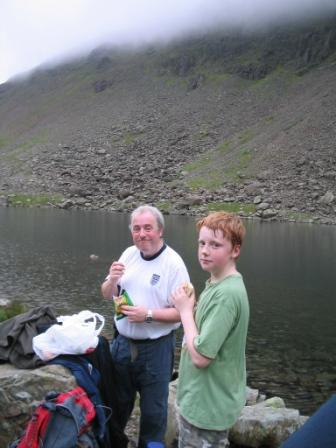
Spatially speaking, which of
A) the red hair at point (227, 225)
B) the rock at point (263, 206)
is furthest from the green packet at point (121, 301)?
the rock at point (263, 206)

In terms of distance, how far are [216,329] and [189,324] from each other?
0.36 metres

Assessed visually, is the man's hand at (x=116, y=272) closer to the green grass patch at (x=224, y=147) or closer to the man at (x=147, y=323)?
the man at (x=147, y=323)

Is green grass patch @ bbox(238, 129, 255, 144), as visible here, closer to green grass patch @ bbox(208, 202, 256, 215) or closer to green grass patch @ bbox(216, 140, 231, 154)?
green grass patch @ bbox(216, 140, 231, 154)

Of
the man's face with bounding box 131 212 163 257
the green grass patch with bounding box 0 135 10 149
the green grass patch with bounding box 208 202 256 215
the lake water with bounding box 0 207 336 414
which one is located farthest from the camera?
the green grass patch with bounding box 0 135 10 149

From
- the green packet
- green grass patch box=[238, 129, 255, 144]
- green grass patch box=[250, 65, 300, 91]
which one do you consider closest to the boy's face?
the green packet

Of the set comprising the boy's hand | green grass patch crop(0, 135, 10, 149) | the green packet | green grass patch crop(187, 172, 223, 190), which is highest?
green grass patch crop(0, 135, 10, 149)

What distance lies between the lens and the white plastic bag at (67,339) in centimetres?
625

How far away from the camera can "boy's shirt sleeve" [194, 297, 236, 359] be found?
4.76 metres

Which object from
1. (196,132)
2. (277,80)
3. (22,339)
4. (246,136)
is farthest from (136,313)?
(277,80)

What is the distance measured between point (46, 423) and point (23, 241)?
146ft

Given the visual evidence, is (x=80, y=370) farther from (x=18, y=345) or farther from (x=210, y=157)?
(x=210, y=157)

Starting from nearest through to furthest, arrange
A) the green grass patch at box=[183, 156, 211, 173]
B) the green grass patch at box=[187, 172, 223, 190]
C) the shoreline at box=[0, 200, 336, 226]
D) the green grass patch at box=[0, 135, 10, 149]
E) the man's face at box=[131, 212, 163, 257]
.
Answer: the man's face at box=[131, 212, 163, 257] → the shoreline at box=[0, 200, 336, 226] → the green grass patch at box=[187, 172, 223, 190] → the green grass patch at box=[183, 156, 211, 173] → the green grass patch at box=[0, 135, 10, 149]

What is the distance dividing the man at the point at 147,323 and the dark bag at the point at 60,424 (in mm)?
1060

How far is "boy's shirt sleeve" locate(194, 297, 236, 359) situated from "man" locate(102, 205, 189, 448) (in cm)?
163
